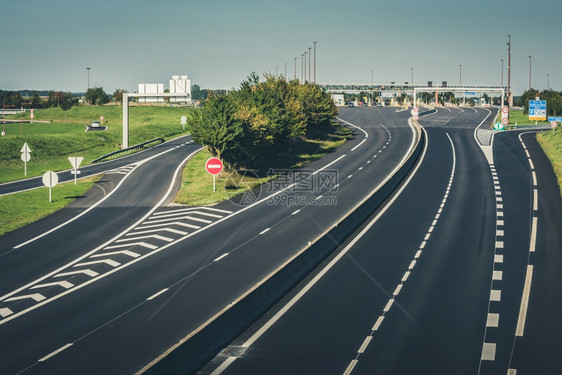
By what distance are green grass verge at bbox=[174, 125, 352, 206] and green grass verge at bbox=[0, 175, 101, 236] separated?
7438mm

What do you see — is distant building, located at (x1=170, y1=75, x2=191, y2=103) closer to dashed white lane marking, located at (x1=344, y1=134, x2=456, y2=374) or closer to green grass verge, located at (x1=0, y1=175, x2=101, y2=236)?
green grass verge, located at (x1=0, y1=175, x2=101, y2=236)

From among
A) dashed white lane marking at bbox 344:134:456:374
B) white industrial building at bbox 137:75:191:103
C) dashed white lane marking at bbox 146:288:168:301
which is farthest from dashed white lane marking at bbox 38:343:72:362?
white industrial building at bbox 137:75:191:103

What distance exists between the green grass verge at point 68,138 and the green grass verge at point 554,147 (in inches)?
1731

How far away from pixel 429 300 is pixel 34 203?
29207mm

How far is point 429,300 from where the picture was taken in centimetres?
2117

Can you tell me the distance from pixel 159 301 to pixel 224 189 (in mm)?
25766

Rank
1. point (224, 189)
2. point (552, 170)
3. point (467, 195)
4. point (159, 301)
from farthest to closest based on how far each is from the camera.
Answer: point (552, 170) < point (224, 189) < point (467, 195) < point (159, 301)

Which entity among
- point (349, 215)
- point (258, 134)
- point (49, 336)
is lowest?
point (49, 336)

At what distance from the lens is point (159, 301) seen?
2070 cm

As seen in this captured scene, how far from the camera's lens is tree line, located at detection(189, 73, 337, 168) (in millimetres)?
49219

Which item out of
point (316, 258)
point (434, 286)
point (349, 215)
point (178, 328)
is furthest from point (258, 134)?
point (178, 328)

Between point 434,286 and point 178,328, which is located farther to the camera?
point 434,286

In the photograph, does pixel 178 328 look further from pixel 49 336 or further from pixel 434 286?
pixel 434 286

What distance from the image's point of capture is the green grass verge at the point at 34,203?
36.0 m
